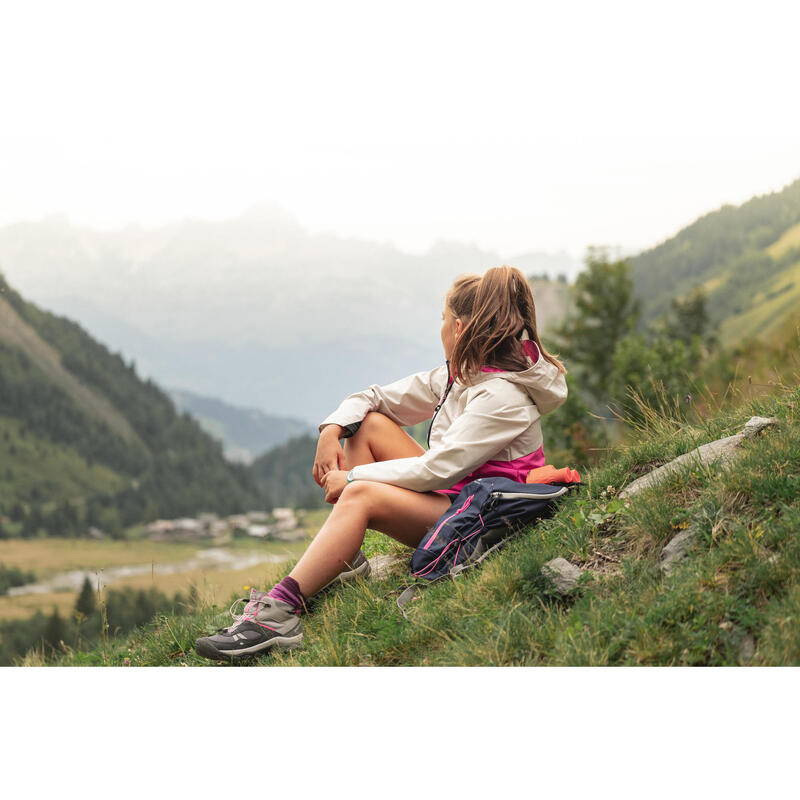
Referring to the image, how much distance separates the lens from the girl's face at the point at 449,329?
4051 mm

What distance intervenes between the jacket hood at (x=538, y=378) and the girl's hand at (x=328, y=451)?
90cm

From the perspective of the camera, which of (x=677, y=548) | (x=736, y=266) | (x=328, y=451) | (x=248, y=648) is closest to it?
(x=677, y=548)

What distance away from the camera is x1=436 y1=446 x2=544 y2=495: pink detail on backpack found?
3955mm

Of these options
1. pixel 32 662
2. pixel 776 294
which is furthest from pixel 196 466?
pixel 32 662

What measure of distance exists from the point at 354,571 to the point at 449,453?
99cm

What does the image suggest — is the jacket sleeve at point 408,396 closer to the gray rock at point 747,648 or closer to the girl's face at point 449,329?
the girl's face at point 449,329

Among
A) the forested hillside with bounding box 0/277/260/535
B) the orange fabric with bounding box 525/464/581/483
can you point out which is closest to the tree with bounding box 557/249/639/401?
the orange fabric with bounding box 525/464/581/483

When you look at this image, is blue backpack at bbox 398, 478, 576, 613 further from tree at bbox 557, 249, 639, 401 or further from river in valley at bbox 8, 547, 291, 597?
river in valley at bbox 8, 547, 291, 597

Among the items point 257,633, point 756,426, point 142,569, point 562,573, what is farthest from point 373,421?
point 142,569

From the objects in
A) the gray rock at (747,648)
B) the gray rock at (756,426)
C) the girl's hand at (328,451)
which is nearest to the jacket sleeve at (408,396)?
the girl's hand at (328,451)

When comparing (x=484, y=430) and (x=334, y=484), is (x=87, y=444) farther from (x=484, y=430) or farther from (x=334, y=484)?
(x=484, y=430)

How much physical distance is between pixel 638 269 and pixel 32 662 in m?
105

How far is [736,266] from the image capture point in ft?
288

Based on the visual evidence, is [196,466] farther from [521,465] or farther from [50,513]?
[521,465]
